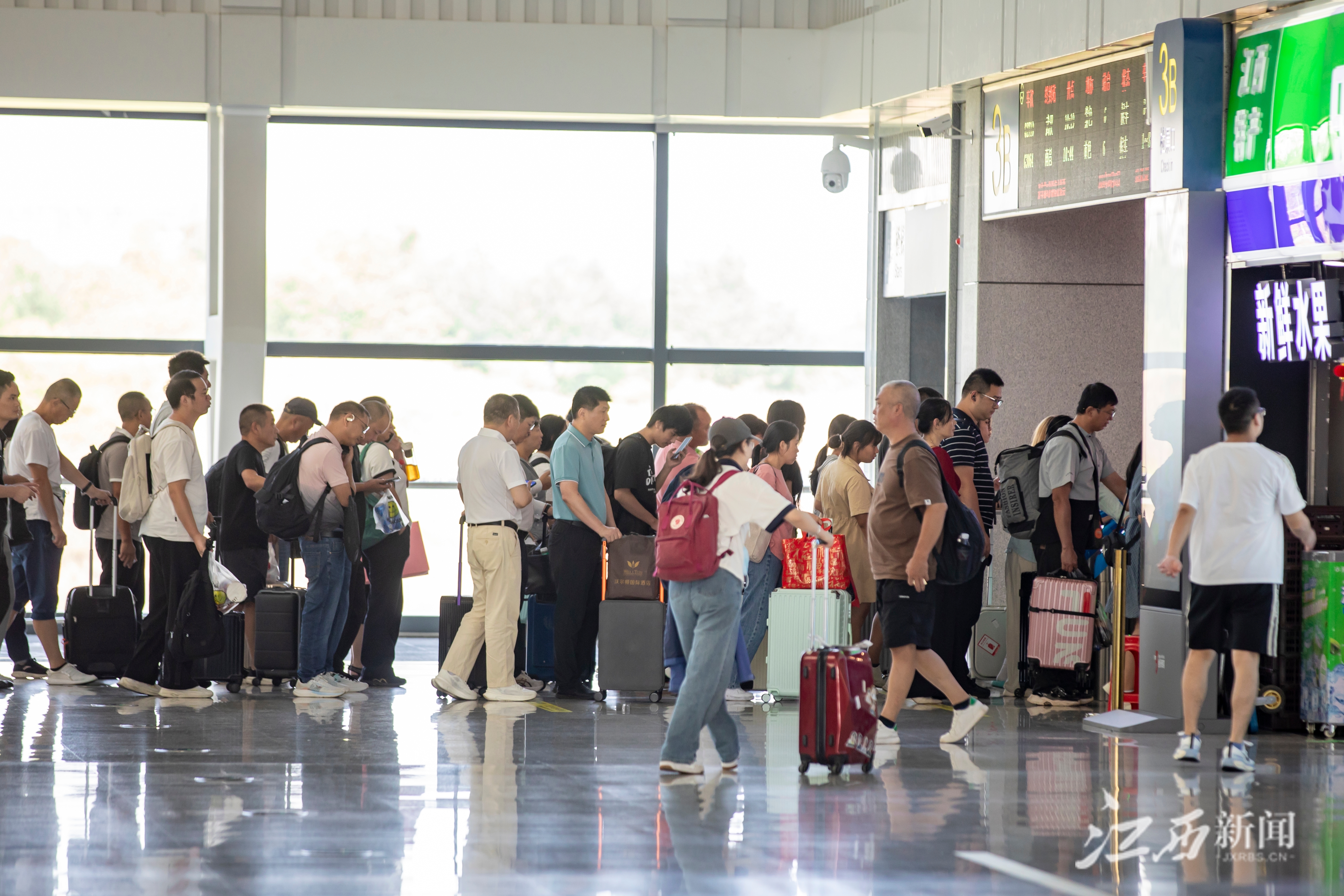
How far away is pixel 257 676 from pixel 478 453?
80.0 inches

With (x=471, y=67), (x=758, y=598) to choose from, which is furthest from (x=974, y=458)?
(x=471, y=67)

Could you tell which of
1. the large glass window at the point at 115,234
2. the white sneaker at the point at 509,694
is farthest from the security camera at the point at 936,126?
the large glass window at the point at 115,234

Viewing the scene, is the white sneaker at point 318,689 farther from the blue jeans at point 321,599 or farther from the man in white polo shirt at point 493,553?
the man in white polo shirt at point 493,553

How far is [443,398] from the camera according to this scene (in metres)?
13.0

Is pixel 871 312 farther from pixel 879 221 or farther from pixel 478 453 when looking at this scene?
pixel 478 453

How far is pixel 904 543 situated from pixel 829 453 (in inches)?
126

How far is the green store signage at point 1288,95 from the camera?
7668 mm

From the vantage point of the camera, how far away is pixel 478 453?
8.66 m

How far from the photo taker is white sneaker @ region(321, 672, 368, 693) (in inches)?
356

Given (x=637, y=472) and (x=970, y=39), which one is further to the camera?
(x=970, y=39)

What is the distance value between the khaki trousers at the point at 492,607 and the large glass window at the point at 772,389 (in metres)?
4.55

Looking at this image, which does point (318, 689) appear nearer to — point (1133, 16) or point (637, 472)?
point (637, 472)

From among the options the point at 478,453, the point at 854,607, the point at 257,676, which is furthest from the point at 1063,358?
the point at 257,676

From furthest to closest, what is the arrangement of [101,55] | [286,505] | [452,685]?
[101,55]
[452,685]
[286,505]
